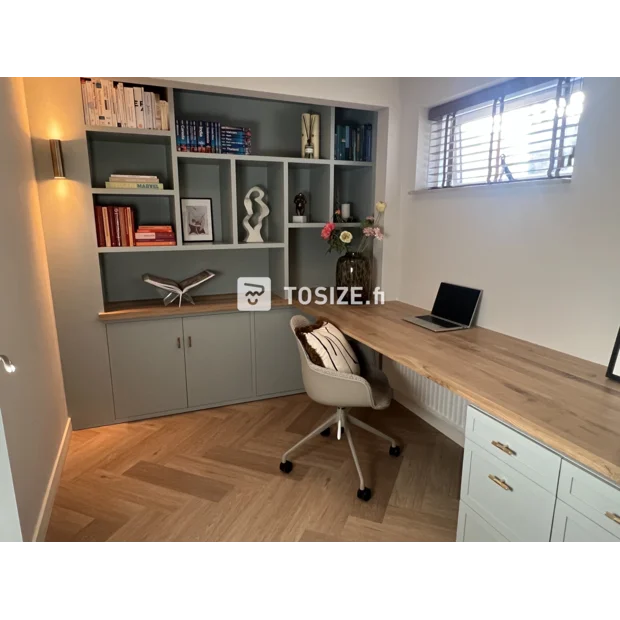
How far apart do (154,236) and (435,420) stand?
2217mm

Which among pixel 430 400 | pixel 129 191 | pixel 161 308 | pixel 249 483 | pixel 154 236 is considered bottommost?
pixel 249 483

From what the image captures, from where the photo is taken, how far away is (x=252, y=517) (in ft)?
6.26

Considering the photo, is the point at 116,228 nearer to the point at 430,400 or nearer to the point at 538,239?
the point at 430,400

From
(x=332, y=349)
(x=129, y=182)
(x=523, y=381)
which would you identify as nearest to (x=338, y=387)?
(x=332, y=349)

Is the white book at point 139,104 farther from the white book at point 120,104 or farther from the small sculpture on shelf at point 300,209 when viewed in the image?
the small sculpture on shelf at point 300,209

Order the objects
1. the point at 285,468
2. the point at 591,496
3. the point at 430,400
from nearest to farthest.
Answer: the point at 591,496 → the point at 285,468 → the point at 430,400

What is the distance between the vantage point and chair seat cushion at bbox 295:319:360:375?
2.12m

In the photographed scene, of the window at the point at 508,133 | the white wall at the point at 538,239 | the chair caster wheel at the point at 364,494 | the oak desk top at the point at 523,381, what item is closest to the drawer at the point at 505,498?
the oak desk top at the point at 523,381

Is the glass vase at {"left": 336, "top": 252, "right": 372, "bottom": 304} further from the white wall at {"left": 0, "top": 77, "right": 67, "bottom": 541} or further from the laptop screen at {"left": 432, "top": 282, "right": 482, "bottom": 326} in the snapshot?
the white wall at {"left": 0, "top": 77, "right": 67, "bottom": 541}

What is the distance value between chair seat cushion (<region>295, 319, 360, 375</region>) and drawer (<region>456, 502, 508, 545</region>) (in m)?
0.86

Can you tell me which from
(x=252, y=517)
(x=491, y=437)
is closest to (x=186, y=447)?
(x=252, y=517)

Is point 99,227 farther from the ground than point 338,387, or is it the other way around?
point 99,227

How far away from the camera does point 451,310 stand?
244 cm
